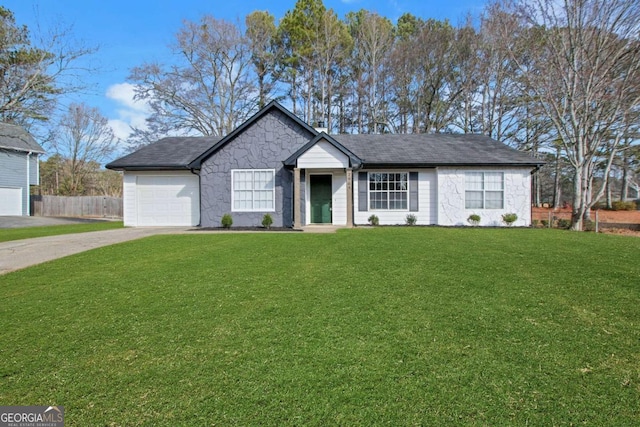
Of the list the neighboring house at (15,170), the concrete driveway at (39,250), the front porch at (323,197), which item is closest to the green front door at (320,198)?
the front porch at (323,197)

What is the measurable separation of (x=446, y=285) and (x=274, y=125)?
1140cm

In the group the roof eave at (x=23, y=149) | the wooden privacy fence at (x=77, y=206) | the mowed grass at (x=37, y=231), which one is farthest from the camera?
the wooden privacy fence at (x=77, y=206)

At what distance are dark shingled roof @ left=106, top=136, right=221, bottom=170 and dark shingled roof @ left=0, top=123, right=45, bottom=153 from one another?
13.6 metres

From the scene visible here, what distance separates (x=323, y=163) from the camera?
1355 cm

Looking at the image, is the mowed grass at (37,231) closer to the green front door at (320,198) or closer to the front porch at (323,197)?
the front porch at (323,197)

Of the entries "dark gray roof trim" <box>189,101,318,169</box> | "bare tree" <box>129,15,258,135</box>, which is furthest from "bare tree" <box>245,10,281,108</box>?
"dark gray roof trim" <box>189,101,318,169</box>

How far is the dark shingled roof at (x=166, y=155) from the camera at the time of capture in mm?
15117

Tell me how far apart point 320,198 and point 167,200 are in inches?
286

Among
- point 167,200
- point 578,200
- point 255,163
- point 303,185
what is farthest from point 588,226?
point 167,200

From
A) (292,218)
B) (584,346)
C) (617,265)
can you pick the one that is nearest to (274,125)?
(292,218)

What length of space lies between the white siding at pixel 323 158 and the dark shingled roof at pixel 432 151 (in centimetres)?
141

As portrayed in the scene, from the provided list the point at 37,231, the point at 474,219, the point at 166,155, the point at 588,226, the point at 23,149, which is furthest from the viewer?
the point at 23,149

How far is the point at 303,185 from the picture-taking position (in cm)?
1427

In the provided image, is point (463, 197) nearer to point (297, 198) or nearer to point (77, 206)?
point (297, 198)
